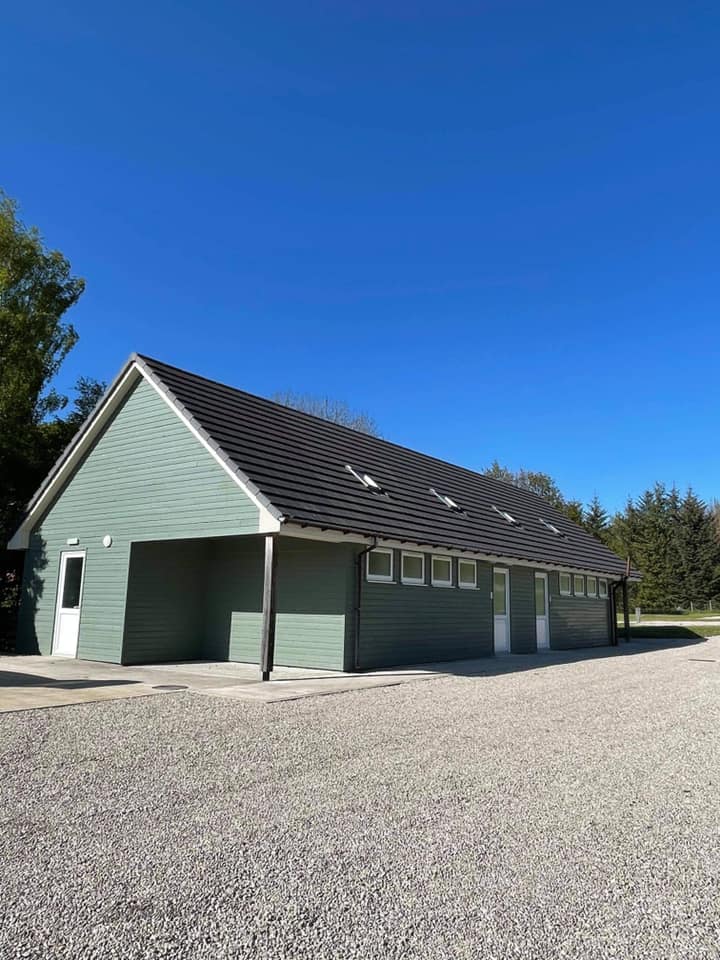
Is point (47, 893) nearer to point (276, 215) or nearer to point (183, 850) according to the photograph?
point (183, 850)

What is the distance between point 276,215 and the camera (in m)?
17.4

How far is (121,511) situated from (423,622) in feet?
23.3

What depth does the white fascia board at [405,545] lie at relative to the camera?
11.1 meters

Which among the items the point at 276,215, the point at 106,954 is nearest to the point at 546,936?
the point at 106,954

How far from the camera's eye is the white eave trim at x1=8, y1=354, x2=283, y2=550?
36.1 feet

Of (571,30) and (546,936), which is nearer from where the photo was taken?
(546,936)

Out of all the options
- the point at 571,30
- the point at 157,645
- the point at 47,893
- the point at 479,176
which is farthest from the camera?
the point at 479,176

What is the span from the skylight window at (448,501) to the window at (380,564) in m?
4.01

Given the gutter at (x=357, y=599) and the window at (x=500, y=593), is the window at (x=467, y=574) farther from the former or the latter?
the gutter at (x=357, y=599)

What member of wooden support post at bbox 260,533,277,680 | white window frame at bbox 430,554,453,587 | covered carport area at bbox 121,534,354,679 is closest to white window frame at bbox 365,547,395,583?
covered carport area at bbox 121,534,354,679

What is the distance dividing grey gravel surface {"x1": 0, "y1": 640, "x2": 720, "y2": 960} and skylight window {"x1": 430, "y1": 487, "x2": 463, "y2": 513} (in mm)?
9435

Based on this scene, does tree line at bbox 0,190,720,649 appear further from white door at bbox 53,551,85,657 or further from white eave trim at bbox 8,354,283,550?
white door at bbox 53,551,85,657

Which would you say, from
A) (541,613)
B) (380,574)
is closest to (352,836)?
(380,574)

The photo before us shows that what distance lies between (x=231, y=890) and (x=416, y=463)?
16594 mm
